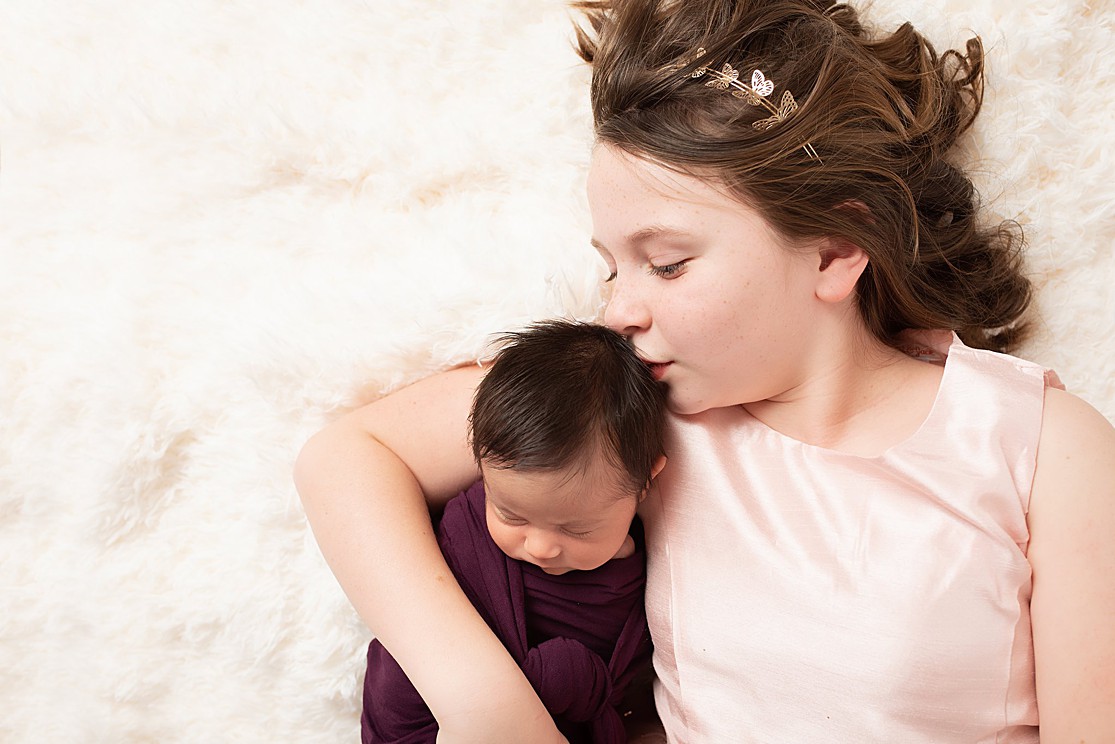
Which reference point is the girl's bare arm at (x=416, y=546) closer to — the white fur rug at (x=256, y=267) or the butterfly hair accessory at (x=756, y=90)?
the white fur rug at (x=256, y=267)

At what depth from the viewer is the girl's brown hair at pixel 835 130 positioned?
49.7 inches

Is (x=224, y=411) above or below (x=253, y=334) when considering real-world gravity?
below

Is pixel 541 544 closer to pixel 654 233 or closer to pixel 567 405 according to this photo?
pixel 567 405

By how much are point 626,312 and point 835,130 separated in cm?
35

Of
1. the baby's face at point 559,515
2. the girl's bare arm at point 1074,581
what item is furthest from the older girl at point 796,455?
the baby's face at point 559,515

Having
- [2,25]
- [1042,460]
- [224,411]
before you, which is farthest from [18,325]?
[1042,460]

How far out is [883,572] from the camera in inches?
49.6

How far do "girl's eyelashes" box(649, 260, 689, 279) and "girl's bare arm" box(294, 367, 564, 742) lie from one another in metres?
0.31

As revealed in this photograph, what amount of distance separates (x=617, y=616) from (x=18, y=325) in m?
0.98

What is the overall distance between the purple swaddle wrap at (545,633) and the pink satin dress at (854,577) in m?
0.06

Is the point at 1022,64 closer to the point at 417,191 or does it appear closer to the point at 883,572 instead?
the point at 883,572

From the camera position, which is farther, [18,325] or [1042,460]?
[18,325]

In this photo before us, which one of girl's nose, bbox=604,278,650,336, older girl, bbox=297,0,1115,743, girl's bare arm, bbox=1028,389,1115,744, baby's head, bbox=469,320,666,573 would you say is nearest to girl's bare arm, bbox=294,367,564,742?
older girl, bbox=297,0,1115,743

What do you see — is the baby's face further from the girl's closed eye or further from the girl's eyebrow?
the girl's eyebrow
